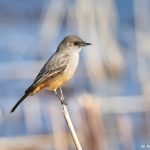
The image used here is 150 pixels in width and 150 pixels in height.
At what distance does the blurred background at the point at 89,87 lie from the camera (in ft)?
15.8

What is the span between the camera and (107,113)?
532cm

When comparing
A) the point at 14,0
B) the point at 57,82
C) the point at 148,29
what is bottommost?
the point at 57,82

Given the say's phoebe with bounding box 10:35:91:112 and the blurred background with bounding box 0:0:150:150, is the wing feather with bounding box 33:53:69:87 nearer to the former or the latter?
the say's phoebe with bounding box 10:35:91:112

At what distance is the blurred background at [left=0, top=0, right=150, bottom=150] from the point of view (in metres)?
4.80

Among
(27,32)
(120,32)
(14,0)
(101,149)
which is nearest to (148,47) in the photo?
(120,32)

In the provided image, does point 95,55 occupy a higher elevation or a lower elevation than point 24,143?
higher

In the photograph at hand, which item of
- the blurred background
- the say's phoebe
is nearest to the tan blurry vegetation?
the blurred background

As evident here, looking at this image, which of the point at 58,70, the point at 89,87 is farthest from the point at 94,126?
the point at 89,87

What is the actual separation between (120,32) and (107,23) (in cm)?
109

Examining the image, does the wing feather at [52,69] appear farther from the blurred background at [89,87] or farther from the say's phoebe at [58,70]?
the blurred background at [89,87]

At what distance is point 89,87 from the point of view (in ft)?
18.5

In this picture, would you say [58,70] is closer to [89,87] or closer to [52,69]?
[52,69]

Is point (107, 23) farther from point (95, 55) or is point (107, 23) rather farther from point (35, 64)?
point (35, 64)

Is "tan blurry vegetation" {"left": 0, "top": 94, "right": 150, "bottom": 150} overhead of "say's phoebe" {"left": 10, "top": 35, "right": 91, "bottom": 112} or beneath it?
beneath
